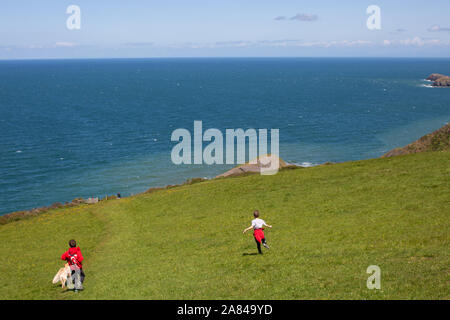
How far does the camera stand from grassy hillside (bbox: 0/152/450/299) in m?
21.4

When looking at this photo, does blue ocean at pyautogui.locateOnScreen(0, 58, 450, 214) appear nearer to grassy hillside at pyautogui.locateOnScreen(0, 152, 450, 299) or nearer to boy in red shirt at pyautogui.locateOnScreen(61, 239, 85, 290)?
grassy hillside at pyautogui.locateOnScreen(0, 152, 450, 299)

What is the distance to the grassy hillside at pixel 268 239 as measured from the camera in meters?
21.4

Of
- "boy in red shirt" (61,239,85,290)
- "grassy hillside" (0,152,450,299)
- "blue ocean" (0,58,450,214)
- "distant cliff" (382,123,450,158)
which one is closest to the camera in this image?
"grassy hillside" (0,152,450,299)

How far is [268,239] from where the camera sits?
102ft

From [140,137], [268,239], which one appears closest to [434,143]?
[268,239]

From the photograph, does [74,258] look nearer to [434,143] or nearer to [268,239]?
[268,239]

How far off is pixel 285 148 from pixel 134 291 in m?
95.2

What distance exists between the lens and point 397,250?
82.3 feet

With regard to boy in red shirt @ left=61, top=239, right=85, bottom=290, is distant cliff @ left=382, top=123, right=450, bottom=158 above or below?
above

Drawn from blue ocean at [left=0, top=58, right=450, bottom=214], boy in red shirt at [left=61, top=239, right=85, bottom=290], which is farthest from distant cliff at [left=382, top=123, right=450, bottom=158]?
boy in red shirt at [left=61, top=239, right=85, bottom=290]

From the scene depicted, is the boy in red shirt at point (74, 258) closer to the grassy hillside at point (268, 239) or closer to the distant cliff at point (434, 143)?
the grassy hillside at point (268, 239)

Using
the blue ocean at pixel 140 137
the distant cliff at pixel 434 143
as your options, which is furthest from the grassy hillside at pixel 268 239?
the blue ocean at pixel 140 137

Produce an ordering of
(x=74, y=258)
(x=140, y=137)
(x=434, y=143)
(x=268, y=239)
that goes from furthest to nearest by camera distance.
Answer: (x=140, y=137), (x=434, y=143), (x=268, y=239), (x=74, y=258)
